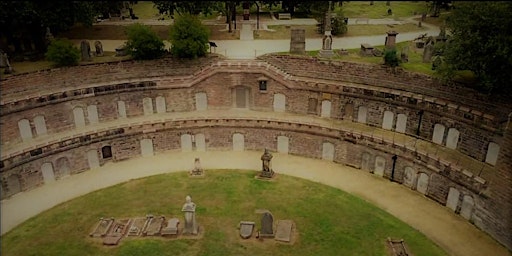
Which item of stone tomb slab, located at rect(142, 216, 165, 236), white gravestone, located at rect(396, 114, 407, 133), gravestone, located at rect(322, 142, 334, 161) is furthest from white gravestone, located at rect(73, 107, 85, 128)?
white gravestone, located at rect(396, 114, 407, 133)

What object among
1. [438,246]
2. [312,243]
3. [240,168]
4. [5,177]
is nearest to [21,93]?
[5,177]

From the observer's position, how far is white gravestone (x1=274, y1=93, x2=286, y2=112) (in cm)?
3872

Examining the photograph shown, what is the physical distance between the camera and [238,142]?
122 feet

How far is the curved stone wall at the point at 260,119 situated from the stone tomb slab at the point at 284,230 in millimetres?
9369

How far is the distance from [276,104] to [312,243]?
15503mm

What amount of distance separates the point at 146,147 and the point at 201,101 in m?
6.37

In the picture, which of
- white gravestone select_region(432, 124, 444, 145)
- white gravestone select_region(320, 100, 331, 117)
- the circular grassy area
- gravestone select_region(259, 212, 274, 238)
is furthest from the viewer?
white gravestone select_region(320, 100, 331, 117)

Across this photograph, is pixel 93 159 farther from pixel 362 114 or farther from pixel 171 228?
pixel 362 114

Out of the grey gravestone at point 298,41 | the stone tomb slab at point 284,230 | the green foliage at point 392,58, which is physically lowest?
the stone tomb slab at point 284,230

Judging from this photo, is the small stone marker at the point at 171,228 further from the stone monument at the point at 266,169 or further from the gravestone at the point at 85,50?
the gravestone at the point at 85,50

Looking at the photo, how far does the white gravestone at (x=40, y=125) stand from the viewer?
1346 inches

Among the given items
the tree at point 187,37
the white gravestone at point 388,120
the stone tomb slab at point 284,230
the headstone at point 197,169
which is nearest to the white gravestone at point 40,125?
the headstone at point 197,169

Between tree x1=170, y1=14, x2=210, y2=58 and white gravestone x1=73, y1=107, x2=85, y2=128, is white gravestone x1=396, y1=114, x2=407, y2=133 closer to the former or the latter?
tree x1=170, y1=14, x2=210, y2=58

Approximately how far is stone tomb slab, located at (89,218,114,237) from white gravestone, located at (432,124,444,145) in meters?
23.4
